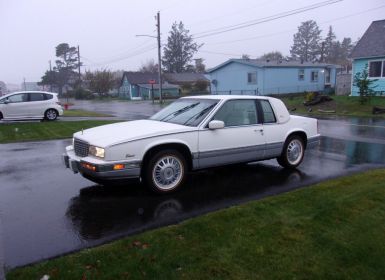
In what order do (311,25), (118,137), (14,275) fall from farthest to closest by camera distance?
(311,25) → (118,137) → (14,275)

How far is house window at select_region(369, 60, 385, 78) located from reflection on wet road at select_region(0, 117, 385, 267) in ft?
66.0

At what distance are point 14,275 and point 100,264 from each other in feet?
2.49

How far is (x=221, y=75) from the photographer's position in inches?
1631

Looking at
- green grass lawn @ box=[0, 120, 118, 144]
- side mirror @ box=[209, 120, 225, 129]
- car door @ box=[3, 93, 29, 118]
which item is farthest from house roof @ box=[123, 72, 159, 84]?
side mirror @ box=[209, 120, 225, 129]

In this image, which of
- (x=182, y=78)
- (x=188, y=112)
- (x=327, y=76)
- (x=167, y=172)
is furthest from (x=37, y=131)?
(x=182, y=78)

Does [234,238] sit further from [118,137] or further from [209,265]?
[118,137]

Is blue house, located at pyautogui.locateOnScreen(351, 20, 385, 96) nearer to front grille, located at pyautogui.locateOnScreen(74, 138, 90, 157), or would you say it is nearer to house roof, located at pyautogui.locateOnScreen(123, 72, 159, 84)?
front grille, located at pyautogui.locateOnScreen(74, 138, 90, 157)

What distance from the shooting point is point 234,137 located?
20.5ft

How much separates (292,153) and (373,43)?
24348 millimetres

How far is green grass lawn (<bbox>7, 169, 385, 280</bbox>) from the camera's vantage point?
11.2ft

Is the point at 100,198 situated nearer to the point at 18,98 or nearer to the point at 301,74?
the point at 18,98

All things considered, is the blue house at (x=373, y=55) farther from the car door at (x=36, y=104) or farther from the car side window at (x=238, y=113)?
the car side window at (x=238, y=113)

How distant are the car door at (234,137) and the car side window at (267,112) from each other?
0.62 ft

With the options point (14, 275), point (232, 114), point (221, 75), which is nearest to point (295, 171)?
point (232, 114)
